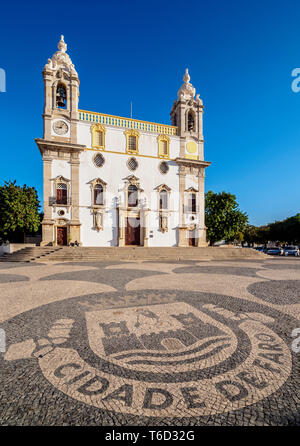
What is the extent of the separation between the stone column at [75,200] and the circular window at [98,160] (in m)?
2.01

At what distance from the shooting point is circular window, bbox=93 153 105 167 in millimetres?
23700

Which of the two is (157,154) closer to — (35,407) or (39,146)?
(39,146)

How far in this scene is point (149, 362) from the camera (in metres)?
2.82

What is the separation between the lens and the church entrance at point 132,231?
24.6 meters

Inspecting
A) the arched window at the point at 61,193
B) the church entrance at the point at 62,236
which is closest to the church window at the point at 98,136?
the arched window at the point at 61,193

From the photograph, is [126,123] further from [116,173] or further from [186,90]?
[186,90]

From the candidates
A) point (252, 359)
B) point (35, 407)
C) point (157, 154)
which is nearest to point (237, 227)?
point (157, 154)

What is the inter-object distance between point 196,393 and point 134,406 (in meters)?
0.71

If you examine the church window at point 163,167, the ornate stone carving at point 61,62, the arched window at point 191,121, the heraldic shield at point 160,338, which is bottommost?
the heraldic shield at point 160,338

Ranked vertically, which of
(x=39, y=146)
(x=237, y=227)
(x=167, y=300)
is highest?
(x=39, y=146)

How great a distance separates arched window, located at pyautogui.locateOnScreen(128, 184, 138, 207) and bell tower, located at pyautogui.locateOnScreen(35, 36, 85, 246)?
6067mm

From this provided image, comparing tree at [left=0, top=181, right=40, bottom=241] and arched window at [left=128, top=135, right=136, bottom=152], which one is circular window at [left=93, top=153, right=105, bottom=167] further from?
tree at [left=0, top=181, right=40, bottom=241]

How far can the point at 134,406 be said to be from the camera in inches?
81.0

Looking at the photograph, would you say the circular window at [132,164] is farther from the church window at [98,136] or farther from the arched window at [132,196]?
the church window at [98,136]
